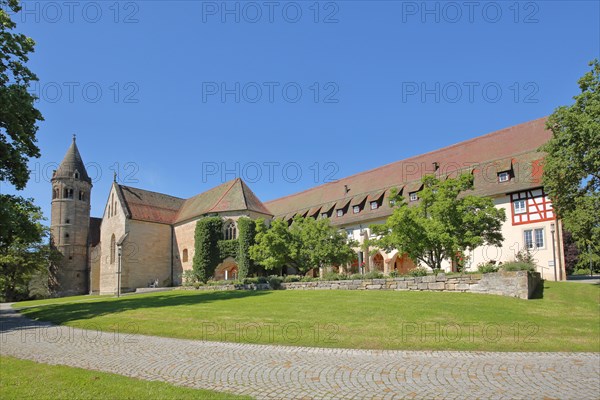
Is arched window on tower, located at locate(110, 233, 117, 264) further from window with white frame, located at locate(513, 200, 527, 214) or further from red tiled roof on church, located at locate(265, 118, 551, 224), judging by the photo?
window with white frame, located at locate(513, 200, 527, 214)

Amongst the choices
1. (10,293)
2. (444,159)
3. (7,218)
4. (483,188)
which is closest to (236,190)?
(444,159)

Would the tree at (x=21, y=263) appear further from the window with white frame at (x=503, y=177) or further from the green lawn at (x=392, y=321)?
the window with white frame at (x=503, y=177)

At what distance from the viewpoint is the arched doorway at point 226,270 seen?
42.7m

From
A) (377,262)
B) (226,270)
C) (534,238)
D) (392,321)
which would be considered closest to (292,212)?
(226,270)

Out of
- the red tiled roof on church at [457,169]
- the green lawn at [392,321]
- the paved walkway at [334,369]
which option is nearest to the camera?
the paved walkway at [334,369]

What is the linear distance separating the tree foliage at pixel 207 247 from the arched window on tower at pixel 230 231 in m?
0.61

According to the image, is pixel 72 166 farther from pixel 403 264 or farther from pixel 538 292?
pixel 538 292

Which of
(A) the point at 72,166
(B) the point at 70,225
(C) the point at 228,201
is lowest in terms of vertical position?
(B) the point at 70,225

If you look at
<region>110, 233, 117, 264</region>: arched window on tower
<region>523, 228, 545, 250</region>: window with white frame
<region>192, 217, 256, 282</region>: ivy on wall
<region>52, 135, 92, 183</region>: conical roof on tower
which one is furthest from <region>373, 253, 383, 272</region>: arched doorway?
<region>52, 135, 92, 183</region>: conical roof on tower

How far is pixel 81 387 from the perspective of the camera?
6.62 m

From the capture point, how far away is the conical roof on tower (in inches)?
2146

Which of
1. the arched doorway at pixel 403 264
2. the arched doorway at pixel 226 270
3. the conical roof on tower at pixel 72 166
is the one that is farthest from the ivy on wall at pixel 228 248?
the conical roof on tower at pixel 72 166

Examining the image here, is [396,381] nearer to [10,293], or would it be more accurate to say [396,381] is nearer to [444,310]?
[444,310]

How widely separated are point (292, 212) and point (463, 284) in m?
31.2
